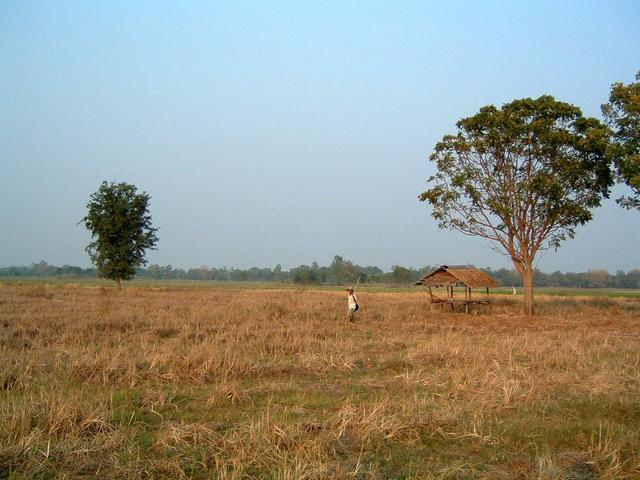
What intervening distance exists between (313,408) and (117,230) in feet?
127

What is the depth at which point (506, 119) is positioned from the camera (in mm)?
24078

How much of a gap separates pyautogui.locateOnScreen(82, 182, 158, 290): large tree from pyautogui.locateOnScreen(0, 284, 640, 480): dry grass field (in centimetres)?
2977

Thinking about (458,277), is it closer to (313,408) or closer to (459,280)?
(459,280)

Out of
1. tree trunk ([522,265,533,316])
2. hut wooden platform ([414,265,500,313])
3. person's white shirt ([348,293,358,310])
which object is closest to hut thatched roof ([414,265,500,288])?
hut wooden platform ([414,265,500,313])

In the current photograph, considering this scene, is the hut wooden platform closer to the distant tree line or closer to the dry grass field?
the dry grass field

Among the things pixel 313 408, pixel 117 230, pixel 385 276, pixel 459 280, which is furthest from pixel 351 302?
pixel 385 276

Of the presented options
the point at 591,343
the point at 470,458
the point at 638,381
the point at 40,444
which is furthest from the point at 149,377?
the point at 591,343

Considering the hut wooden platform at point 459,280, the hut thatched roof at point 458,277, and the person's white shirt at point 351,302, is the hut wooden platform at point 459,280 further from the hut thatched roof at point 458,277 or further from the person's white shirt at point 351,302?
the person's white shirt at point 351,302

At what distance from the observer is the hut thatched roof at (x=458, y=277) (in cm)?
2783

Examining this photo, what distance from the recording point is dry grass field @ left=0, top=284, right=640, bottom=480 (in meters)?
5.45

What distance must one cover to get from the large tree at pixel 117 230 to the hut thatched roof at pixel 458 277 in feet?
79.9

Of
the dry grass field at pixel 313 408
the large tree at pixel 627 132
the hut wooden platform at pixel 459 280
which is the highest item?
the large tree at pixel 627 132

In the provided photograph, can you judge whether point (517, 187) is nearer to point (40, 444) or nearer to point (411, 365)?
point (411, 365)

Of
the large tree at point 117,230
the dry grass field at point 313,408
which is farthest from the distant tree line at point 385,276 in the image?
the dry grass field at point 313,408
